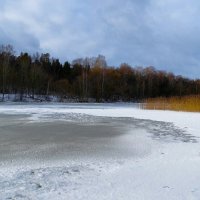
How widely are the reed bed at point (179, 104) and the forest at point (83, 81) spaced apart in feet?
82.8

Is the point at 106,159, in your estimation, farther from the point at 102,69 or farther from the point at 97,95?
the point at 102,69

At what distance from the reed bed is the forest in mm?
25228

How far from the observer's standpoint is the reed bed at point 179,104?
19109mm

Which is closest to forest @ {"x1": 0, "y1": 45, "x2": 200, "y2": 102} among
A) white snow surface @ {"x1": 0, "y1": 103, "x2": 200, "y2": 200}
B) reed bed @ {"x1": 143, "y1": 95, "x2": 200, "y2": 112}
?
reed bed @ {"x1": 143, "y1": 95, "x2": 200, "y2": 112}

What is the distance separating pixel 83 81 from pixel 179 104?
34656 millimetres

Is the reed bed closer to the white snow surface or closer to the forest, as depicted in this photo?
the white snow surface

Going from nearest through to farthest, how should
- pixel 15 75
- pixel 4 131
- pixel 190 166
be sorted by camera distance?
pixel 190 166
pixel 4 131
pixel 15 75

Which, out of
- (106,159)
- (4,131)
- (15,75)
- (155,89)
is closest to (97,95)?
(15,75)

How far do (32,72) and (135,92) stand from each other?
A: 20.6m

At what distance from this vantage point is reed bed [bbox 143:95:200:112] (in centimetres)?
1911

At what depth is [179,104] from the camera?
20484 millimetres

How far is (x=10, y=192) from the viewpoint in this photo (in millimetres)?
3713

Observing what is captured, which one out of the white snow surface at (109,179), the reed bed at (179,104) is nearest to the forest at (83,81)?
the reed bed at (179,104)

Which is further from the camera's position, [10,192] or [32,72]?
[32,72]
